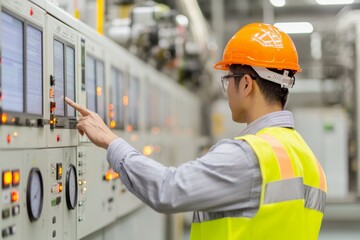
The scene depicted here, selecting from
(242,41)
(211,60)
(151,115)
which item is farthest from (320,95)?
(242,41)

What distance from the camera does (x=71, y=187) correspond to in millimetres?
2156

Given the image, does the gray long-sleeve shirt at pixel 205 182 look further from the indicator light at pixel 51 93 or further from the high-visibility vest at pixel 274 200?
the indicator light at pixel 51 93

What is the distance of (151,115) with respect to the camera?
4.41 m

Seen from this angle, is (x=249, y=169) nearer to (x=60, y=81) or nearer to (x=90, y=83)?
(x=60, y=81)

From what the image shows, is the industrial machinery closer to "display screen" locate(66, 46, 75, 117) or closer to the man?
"display screen" locate(66, 46, 75, 117)

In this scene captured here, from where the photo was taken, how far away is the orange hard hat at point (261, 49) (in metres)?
2.01

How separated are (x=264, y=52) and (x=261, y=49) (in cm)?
2

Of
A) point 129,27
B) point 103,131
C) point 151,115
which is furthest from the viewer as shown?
point 151,115

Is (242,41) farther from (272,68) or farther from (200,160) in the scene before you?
(200,160)

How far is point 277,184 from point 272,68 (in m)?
0.44

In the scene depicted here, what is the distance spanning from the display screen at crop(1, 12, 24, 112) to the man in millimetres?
362

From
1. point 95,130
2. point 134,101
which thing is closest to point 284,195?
point 95,130

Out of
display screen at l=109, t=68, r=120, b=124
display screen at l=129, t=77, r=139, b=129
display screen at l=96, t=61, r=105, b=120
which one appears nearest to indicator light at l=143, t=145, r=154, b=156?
display screen at l=129, t=77, r=139, b=129

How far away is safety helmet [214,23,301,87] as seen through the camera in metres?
2.00
